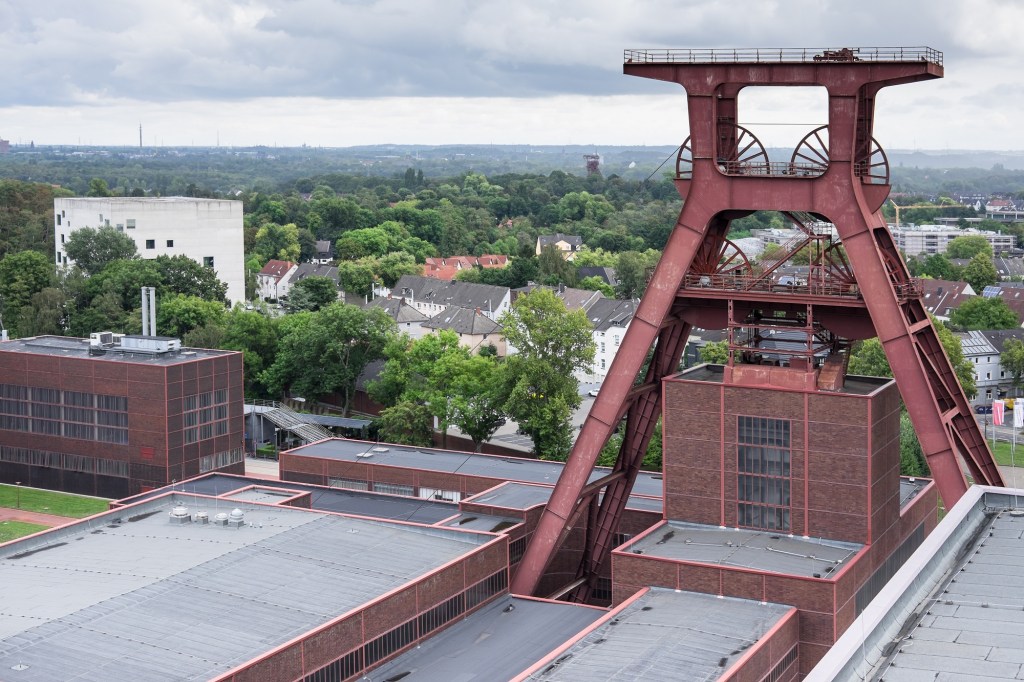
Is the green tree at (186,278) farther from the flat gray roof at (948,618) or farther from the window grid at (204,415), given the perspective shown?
the flat gray roof at (948,618)

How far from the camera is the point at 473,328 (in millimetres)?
130500

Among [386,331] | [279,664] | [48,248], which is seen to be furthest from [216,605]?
[48,248]

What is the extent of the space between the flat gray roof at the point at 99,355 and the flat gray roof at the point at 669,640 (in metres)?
45.9

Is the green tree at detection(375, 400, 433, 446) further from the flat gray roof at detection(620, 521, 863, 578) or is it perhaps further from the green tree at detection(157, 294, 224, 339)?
the flat gray roof at detection(620, 521, 863, 578)

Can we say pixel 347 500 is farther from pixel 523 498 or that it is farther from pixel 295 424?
pixel 295 424

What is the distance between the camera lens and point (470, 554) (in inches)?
1923

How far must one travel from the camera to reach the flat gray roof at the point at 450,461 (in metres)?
67.1

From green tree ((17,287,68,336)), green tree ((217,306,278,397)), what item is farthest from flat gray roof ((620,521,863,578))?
green tree ((17,287,68,336))

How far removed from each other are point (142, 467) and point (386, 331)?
102ft

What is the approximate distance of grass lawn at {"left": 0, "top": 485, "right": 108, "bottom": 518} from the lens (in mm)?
81438

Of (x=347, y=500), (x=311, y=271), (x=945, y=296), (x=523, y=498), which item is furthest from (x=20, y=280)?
(x=945, y=296)

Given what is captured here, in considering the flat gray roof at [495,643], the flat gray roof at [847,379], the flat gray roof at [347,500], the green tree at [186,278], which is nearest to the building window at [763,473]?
the flat gray roof at [847,379]

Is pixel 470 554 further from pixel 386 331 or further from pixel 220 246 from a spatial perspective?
pixel 220 246

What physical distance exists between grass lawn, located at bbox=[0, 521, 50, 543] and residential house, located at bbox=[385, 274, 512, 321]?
74796 millimetres
